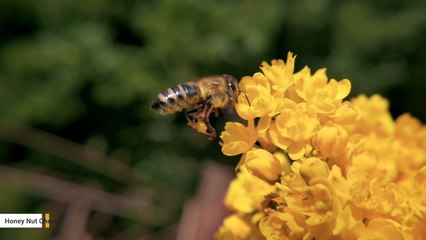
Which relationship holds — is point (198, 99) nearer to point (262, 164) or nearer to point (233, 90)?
point (233, 90)

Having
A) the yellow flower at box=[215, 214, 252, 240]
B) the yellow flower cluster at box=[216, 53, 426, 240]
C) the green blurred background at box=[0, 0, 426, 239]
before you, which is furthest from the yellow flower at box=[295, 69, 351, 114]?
the green blurred background at box=[0, 0, 426, 239]

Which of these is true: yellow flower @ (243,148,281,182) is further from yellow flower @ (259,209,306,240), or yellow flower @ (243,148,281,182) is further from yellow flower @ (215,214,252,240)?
yellow flower @ (215,214,252,240)

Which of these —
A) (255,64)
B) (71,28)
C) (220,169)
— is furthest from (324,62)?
(71,28)

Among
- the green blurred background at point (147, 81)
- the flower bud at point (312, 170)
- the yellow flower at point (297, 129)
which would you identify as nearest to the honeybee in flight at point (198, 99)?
the yellow flower at point (297, 129)

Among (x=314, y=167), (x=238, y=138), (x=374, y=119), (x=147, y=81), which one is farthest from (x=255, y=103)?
(x=147, y=81)

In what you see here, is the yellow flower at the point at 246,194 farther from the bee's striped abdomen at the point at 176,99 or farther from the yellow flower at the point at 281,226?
the bee's striped abdomen at the point at 176,99
